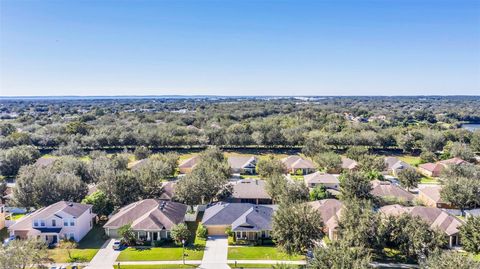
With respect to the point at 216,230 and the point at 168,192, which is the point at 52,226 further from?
the point at 216,230

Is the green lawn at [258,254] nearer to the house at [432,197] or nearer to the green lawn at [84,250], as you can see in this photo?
the green lawn at [84,250]

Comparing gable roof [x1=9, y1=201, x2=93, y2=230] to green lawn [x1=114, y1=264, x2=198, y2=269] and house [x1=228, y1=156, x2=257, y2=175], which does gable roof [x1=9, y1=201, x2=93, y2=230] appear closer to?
green lawn [x1=114, y1=264, x2=198, y2=269]

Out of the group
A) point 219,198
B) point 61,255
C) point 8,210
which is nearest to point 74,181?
point 8,210

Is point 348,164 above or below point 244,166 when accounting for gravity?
above

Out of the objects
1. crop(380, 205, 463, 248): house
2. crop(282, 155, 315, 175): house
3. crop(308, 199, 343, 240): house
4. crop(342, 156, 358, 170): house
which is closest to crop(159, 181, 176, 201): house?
crop(308, 199, 343, 240): house

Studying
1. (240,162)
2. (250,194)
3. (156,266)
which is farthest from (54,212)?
(240,162)

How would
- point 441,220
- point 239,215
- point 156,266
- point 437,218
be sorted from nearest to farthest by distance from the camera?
point 156,266 < point 441,220 < point 437,218 < point 239,215

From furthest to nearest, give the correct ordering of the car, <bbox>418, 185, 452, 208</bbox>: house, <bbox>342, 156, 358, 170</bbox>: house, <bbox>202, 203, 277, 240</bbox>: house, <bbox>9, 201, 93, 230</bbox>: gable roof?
<bbox>342, 156, 358, 170</bbox>: house < <bbox>418, 185, 452, 208</bbox>: house < <bbox>9, 201, 93, 230</bbox>: gable roof < <bbox>202, 203, 277, 240</bbox>: house < the car
